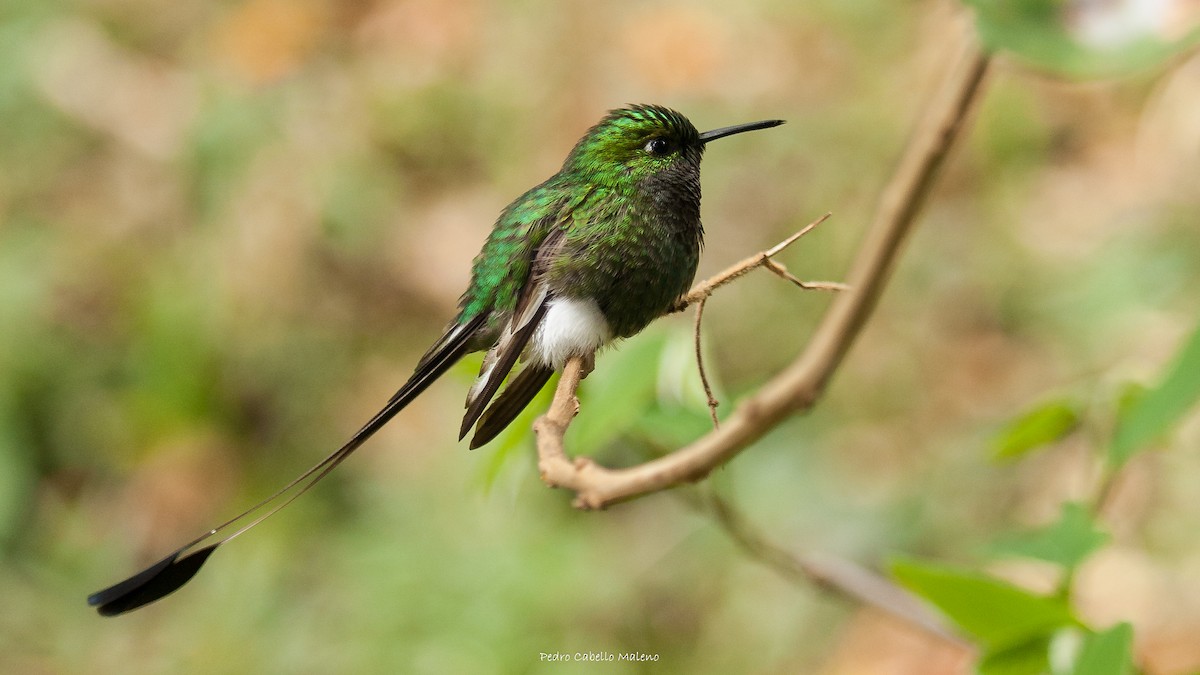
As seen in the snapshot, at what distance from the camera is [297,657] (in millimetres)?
4227

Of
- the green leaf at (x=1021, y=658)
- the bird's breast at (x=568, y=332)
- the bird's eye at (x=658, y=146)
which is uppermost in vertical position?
the bird's eye at (x=658, y=146)

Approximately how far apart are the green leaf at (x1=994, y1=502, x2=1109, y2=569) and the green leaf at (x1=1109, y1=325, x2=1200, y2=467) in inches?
3.9

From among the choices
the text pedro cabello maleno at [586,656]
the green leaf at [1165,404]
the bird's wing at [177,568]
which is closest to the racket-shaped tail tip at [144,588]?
the bird's wing at [177,568]

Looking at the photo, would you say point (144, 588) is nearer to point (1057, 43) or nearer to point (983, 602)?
point (983, 602)

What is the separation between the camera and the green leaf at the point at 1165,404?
138 centimetres

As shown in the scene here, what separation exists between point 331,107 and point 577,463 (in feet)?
17.4

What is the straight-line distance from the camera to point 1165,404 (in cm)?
143

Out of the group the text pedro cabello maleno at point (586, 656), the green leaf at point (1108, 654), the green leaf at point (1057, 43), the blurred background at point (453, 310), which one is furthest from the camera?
the blurred background at point (453, 310)

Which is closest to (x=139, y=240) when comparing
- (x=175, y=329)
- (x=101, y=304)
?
(x=101, y=304)

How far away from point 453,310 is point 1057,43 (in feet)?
14.0

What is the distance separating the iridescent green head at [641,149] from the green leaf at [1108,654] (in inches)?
36.3

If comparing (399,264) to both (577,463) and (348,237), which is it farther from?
(577,463)

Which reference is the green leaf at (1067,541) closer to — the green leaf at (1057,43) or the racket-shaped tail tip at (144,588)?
the green leaf at (1057,43)

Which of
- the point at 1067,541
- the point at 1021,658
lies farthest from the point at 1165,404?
the point at 1021,658
